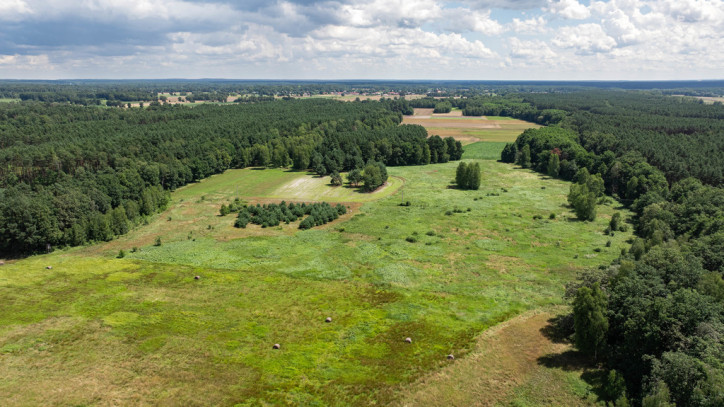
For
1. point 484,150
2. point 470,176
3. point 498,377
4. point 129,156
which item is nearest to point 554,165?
point 470,176

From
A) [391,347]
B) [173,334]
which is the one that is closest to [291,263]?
[173,334]

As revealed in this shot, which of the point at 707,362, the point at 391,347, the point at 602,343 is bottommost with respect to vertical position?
the point at 391,347

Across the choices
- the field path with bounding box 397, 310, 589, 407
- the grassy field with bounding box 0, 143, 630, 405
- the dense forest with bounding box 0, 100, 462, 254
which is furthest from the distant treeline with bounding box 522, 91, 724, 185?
the field path with bounding box 397, 310, 589, 407

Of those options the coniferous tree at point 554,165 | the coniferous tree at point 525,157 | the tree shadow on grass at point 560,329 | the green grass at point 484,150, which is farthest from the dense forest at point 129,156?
the tree shadow on grass at point 560,329

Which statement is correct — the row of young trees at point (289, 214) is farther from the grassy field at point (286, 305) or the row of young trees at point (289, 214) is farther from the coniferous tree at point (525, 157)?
the coniferous tree at point (525, 157)

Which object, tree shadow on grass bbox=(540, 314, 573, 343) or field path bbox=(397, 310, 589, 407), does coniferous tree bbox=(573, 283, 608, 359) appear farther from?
tree shadow on grass bbox=(540, 314, 573, 343)

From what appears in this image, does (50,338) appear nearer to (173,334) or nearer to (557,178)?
(173,334)
